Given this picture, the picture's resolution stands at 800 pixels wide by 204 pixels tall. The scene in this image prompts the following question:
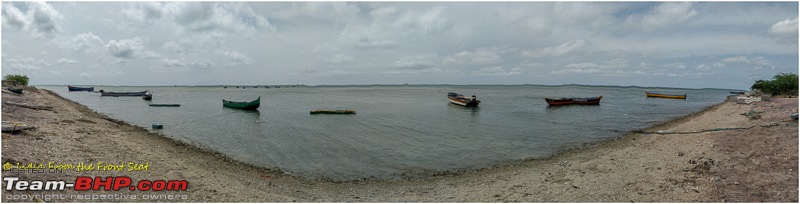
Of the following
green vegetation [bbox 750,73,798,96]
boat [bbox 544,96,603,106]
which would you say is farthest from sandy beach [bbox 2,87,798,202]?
green vegetation [bbox 750,73,798,96]

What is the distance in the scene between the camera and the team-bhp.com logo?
8.71m

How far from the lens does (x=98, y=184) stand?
1010 cm

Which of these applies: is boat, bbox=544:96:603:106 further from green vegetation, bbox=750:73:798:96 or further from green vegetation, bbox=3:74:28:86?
green vegetation, bbox=3:74:28:86

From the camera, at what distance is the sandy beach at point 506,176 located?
9.65 meters

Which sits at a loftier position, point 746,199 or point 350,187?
point 746,199

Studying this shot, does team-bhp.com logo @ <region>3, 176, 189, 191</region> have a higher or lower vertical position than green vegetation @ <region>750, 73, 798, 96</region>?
lower

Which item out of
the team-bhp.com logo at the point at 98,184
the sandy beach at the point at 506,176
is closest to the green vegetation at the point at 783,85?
the sandy beach at the point at 506,176

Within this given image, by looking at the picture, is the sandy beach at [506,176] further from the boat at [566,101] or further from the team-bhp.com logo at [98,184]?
the boat at [566,101]

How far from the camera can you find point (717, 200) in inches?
347

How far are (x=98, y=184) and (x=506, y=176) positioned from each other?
43.4 ft

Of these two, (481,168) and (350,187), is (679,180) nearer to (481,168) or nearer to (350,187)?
(481,168)

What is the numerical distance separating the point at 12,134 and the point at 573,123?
116ft

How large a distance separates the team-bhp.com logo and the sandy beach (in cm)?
32

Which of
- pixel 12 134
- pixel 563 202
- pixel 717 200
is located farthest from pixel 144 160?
pixel 717 200
